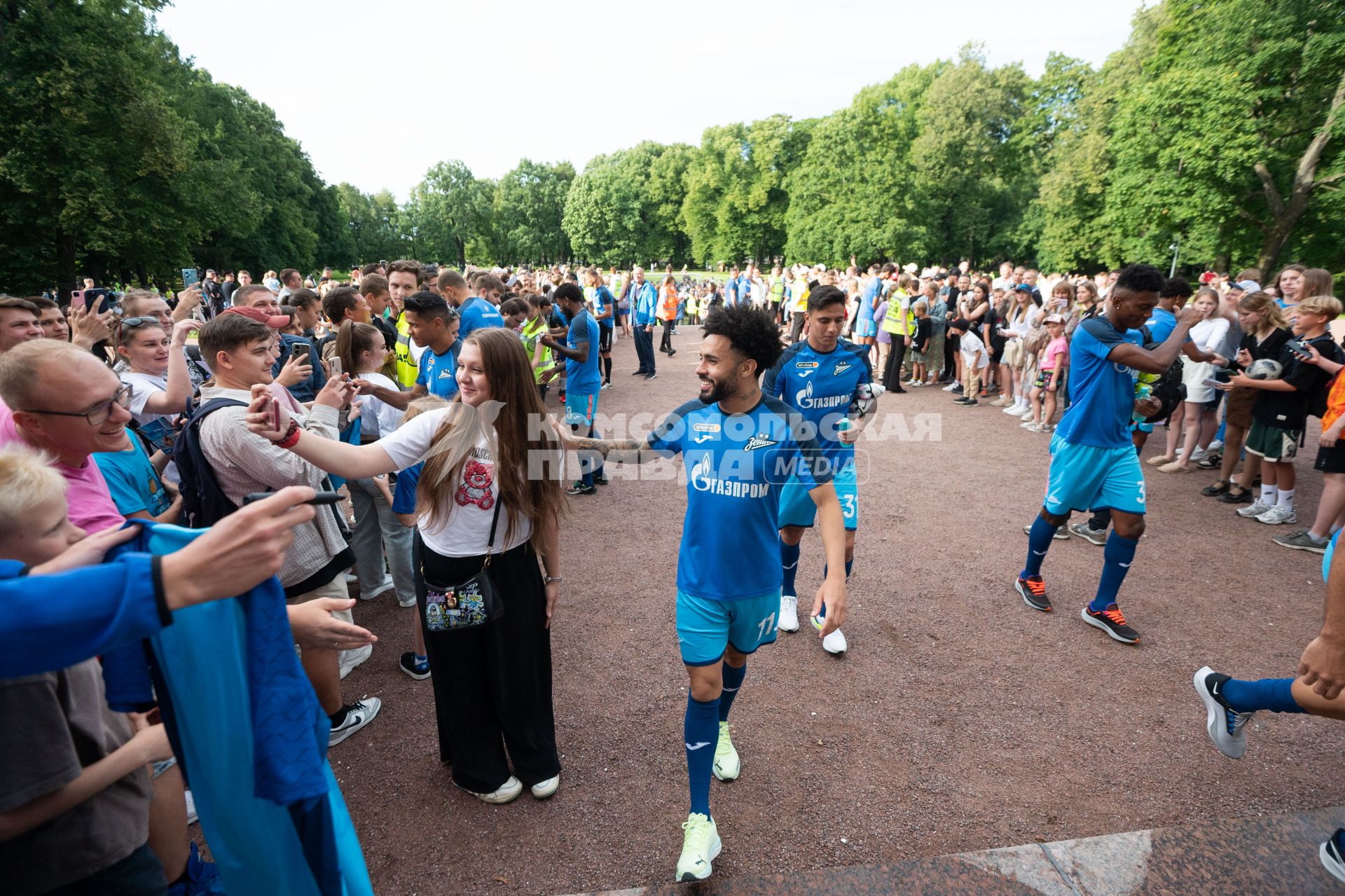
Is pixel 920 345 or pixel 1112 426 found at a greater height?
pixel 1112 426

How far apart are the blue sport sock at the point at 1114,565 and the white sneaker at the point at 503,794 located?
4334mm

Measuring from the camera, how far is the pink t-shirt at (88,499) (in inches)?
86.6

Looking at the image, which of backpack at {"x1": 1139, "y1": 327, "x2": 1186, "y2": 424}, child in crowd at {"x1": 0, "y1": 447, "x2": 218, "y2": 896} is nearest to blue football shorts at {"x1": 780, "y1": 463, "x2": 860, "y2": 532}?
child in crowd at {"x1": 0, "y1": 447, "x2": 218, "y2": 896}

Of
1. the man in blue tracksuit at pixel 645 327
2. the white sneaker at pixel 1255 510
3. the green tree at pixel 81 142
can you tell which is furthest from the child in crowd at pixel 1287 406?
the green tree at pixel 81 142

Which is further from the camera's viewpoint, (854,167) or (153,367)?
(854,167)

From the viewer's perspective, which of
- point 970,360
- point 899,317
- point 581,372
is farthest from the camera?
point 899,317

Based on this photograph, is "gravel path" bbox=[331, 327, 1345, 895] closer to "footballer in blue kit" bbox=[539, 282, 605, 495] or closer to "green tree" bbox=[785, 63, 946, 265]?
"footballer in blue kit" bbox=[539, 282, 605, 495]

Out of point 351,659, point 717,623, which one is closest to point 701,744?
point 717,623

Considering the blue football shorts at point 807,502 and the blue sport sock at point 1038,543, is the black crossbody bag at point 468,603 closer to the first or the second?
the blue football shorts at point 807,502

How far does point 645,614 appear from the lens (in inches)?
202

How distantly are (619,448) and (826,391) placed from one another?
2.04m

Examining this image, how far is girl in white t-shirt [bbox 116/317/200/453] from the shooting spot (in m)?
3.61

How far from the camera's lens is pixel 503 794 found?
3254mm

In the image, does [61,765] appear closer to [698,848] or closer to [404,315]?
[698,848]
